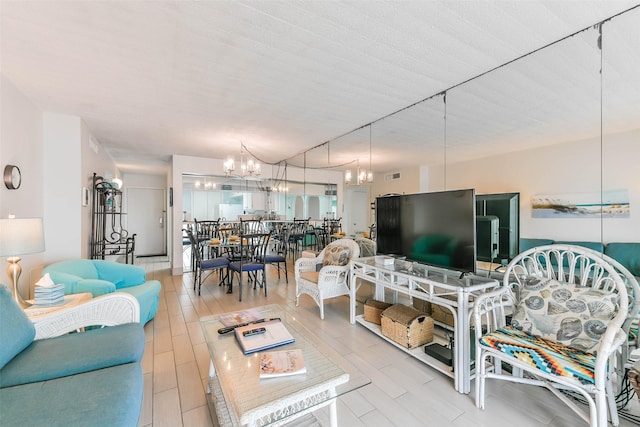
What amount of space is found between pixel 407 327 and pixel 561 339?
1045mm

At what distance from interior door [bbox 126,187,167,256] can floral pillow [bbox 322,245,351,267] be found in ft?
20.7

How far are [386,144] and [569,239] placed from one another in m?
2.70

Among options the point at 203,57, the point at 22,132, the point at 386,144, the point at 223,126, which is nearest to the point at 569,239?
the point at 386,144

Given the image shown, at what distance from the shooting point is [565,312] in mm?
1658

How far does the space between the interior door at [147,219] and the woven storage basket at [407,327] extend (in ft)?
24.7

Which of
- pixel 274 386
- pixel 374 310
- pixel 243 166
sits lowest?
pixel 374 310

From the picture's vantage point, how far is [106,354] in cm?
150

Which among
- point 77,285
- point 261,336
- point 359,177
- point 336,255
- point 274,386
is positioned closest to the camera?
point 274,386

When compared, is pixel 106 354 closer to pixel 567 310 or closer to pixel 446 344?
pixel 446 344

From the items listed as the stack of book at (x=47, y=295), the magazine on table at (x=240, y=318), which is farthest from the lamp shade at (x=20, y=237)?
the magazine on table at (x=240, y=318)

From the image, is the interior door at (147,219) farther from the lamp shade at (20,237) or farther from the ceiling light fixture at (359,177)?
the lamp shade at (20,237)

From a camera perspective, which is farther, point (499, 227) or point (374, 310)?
point (374, 310)

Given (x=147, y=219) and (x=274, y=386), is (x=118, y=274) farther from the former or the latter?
(x=147, y=219)

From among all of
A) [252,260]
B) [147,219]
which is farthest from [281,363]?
[147,219]
